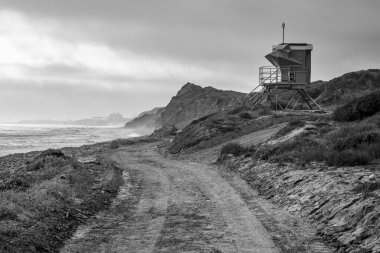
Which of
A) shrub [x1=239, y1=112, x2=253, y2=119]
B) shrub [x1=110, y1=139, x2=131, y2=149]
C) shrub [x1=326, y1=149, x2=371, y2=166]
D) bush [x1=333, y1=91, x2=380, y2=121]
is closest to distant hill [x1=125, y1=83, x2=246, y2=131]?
shrub [x1=110, y1=139, x2=131, y2=149]

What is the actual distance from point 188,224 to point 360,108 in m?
18.6

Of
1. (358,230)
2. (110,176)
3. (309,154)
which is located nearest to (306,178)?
(309,154)

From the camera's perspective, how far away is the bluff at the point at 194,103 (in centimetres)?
10881

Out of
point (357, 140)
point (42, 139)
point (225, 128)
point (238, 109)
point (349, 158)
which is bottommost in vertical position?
point (42, 139)

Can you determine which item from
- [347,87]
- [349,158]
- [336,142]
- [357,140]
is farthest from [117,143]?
[347,87]

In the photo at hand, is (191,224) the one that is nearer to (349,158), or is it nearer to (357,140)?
(349,158)

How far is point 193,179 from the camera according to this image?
65.9ft

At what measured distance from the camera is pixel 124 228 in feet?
35.5

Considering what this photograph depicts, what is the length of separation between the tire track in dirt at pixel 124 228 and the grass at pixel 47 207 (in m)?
0.43

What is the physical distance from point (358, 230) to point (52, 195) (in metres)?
9.24

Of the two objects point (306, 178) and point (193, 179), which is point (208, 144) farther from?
point (306, 178)

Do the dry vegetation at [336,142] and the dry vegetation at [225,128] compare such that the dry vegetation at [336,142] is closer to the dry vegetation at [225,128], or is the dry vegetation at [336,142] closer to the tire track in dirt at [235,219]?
the tire track in dirt at [235,219]

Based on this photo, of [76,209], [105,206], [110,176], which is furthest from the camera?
[110,176]

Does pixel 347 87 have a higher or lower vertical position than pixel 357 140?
higher
